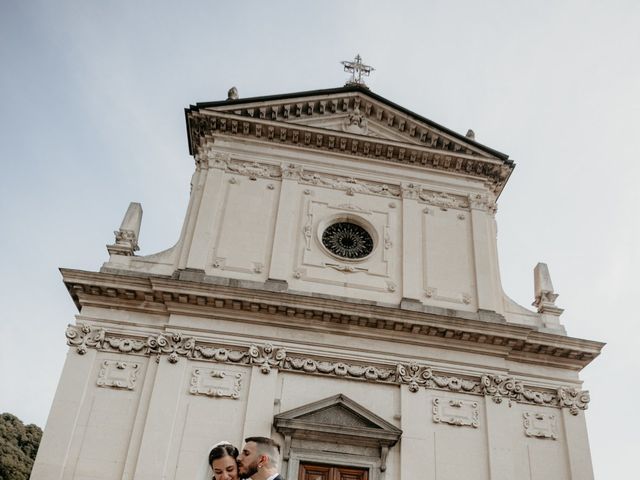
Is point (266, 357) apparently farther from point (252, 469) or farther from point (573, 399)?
point (252, 469)

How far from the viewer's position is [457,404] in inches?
551

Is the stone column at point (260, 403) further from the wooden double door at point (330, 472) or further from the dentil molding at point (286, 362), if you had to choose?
the wooden double door at point (330, 472)

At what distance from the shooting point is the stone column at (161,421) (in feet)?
40.6

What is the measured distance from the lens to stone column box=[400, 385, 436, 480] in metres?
13.0

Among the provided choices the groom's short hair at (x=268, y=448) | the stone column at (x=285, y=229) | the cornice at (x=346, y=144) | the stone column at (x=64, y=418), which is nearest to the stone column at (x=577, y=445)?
the cornice at (x=346, y=144)

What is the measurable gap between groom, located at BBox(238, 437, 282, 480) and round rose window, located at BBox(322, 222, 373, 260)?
36.8 ft

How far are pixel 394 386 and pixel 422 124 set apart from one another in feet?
25.1

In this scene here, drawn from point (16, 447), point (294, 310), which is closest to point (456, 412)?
point (294, 310)

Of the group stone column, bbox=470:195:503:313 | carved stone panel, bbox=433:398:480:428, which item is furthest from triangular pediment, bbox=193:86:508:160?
carved stone panel, bbox=433:398:480:428

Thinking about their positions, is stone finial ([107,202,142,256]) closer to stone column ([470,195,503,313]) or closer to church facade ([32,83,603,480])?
church facade ([32,83,603,480])

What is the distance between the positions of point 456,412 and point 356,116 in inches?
341

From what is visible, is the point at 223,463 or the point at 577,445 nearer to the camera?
the point at 223,463

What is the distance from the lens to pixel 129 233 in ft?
51.2

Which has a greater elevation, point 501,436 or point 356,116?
point 356,116
